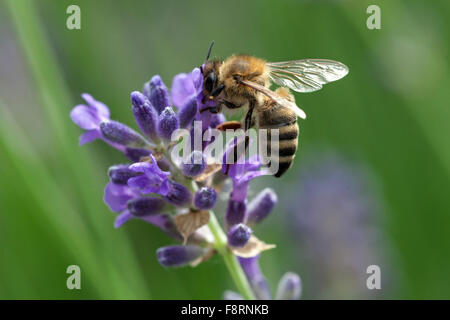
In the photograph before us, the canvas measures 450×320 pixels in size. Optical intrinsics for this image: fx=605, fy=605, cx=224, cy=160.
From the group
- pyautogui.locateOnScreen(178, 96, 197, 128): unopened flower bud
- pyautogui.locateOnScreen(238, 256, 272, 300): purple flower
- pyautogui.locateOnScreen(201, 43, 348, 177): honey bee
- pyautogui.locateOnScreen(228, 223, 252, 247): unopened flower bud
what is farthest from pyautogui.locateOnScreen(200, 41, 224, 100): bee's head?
pyautogui.locateOnScreen(238, 256, 272, 300): purple flower

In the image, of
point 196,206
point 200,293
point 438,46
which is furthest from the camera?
point 438,46

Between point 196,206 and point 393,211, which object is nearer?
point 196,206

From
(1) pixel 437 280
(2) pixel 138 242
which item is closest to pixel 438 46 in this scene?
(1) pixel 437 280

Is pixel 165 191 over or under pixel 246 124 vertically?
under

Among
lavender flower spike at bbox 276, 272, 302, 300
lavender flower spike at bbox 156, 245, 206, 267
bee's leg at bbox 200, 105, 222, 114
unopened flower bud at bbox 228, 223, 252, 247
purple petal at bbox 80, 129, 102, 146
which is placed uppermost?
bee's leg at bbox 200, 105, 222, 114

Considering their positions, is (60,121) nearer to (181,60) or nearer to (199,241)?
(199,241)

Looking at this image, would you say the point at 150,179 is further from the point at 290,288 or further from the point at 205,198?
the point at 290,288

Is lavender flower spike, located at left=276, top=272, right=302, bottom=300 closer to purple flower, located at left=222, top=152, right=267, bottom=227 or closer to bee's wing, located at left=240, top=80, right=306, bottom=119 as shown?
purple flower, located at left=222, top=152, right=267, bottom=227
